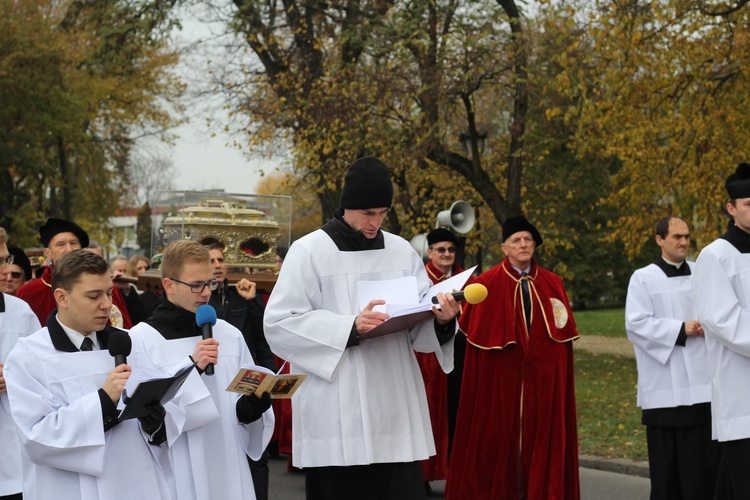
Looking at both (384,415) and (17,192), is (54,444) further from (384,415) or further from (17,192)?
(17,192)

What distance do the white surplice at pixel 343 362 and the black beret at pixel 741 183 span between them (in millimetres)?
1905

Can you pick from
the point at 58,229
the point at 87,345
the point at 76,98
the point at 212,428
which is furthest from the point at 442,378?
the point at 76,98

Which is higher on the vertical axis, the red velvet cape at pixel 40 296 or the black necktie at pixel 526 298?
the red velvet cape at pixel 40 296

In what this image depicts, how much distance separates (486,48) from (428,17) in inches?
43.5

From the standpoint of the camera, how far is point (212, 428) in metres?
5.32

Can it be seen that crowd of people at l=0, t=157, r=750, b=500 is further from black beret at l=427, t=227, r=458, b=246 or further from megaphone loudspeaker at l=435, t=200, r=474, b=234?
megaphone loudspeaker at l=435, t=200, r=474, b=234

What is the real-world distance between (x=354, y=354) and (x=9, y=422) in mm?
2053

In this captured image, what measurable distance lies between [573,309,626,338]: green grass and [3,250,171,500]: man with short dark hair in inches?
1029

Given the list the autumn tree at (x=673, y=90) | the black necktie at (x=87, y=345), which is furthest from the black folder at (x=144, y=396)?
the autumn tree at (x=673, y=90)

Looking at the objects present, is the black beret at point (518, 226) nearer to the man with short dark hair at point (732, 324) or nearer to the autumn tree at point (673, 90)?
the man with short dark hair at point (732, 324)

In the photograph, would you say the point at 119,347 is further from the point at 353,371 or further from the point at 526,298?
the point at 526,298

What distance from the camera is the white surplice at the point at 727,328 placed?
6117mm

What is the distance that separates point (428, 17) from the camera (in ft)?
Result: 59.3

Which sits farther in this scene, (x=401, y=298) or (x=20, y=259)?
(x=20, y=259)
